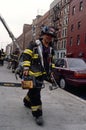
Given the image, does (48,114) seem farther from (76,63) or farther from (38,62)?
(76,63)

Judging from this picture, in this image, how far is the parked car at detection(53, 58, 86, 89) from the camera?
12.7 metres

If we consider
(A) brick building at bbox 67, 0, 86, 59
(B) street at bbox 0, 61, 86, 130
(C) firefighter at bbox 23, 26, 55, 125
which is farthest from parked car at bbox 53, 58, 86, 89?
(A) brick building at bbox 67, 0, 86, 59

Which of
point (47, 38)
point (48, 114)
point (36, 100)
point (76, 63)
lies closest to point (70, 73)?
point (76, 63)

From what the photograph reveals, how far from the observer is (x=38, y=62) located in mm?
6453

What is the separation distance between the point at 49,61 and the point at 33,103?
989 mm

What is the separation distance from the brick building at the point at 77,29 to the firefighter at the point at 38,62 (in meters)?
39.5

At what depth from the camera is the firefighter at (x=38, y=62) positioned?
6219 millimetres

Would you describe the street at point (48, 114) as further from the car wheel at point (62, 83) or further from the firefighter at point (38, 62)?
the car wheel at point (62, 83)

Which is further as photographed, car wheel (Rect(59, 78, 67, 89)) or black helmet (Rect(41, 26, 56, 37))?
car wheel (Rect(59, 78, 67, 89))

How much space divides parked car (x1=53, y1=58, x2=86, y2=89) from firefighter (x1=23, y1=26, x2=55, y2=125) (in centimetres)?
619

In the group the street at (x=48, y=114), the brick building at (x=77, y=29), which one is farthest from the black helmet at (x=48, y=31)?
the brick building at (x=77, y=29)

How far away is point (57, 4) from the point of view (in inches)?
2657

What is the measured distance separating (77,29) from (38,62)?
146 feet

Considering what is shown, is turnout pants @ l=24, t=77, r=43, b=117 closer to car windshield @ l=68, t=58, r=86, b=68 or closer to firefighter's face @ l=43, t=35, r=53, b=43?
firefighter's face @ l=43, t=35, r=53, b=43
